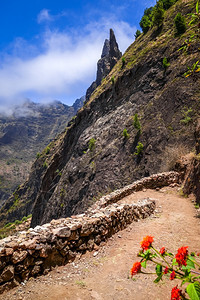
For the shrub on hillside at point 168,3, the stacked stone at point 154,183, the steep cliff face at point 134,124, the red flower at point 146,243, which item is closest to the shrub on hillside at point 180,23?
the steep cliff face at point 134,124

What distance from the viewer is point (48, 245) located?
477 centimetres

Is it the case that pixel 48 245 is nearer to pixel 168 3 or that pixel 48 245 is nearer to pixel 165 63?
pixel 165 63

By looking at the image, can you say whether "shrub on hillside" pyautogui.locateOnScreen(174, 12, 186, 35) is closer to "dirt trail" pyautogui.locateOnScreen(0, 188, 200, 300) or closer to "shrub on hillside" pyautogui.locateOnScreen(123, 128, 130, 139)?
"shrub on hillside" pyautogui.locateOnScreen(123, 128, 130, 139)

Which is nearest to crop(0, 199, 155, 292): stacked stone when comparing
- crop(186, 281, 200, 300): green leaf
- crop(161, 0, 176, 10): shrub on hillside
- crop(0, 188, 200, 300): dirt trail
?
crop(0, 188, 200, 300): dirt trail

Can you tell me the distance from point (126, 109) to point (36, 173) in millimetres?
75837

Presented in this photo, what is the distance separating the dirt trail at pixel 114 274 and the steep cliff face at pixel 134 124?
12009 millimetres

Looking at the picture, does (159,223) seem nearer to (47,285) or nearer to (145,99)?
(47,285)

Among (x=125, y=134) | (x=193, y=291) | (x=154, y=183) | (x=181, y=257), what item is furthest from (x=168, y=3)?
(x=193, y=291)

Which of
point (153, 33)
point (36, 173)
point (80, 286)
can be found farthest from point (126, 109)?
point (36, 173)

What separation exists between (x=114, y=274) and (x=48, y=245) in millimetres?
1955

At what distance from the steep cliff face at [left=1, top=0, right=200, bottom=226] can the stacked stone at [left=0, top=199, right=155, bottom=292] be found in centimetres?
1363

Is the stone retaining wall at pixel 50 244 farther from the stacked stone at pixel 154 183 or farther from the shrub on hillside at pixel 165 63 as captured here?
the shrub on hillside at pixel 165 63

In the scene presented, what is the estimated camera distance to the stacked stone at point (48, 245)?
4.07 m

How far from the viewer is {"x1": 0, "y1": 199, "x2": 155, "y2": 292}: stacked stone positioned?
4070 millimetres
